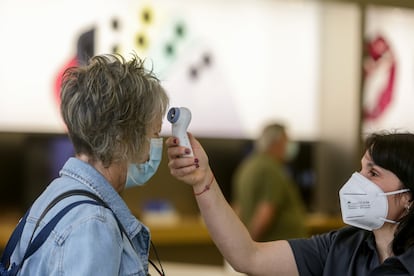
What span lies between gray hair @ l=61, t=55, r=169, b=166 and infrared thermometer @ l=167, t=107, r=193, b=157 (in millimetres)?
199

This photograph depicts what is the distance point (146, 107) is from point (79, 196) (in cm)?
26

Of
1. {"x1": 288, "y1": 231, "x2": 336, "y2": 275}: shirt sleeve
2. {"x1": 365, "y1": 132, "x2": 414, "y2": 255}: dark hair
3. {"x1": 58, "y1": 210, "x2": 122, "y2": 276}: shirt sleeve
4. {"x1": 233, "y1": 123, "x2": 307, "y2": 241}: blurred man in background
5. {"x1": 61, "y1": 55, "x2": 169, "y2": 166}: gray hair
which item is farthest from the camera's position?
{"x1": 233, "y1": 123, "x2": 307, "y2": 241}: blurred man in background

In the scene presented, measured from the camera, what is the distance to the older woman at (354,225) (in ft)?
6.98

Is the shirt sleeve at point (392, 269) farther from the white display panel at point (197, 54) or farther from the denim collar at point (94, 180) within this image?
the white display panel at point (197, 54)

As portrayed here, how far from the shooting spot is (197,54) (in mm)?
7105

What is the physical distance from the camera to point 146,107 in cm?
181

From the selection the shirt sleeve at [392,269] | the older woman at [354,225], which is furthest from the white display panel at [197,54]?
the shirt sleeve at [392,269]

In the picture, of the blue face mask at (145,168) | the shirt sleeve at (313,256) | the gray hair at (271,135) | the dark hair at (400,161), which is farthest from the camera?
the gray hair at (271,135)

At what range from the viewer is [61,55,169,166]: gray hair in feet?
5.76

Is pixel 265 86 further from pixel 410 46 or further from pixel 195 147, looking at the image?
pixel 195 147

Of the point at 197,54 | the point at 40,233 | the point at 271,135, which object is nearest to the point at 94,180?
the point at 40,233

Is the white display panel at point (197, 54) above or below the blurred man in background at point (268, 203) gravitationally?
above

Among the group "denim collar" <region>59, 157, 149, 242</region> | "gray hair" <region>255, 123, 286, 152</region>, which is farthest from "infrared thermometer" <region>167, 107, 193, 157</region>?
"gray hair" <region>255, 123, 286, 152</region>

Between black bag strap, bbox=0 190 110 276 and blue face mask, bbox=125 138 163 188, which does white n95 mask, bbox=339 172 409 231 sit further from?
black bag strap, bbox=0 190 110 276
